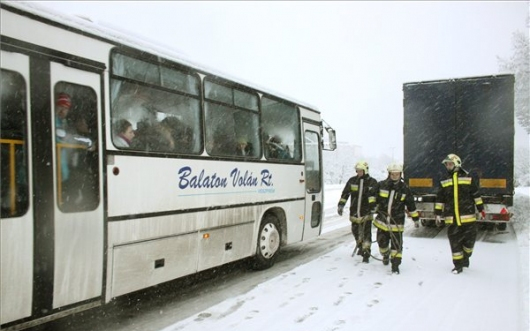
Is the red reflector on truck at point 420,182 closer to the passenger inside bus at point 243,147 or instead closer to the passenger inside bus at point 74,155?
the passenger inside bus at point 243,147

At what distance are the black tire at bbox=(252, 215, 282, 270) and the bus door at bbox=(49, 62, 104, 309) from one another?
129 inches

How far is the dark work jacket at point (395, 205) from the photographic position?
7070mm

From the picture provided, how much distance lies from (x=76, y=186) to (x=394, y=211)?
5.09 metres

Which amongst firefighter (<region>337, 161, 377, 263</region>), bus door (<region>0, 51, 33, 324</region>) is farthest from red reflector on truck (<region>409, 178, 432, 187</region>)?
bus door (<region>0, 51, 33, 324</region>)

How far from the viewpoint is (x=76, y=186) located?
13.2 feet

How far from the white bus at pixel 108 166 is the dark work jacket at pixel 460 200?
3.18 m

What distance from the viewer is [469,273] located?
695 cm

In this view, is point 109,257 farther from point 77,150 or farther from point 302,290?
point 302,290

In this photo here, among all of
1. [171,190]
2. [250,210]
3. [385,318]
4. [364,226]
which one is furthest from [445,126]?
[171,190]

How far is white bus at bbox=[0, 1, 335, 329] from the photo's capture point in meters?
3.57

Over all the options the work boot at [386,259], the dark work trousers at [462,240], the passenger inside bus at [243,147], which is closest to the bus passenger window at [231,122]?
the passenger inside bus at [243,147]

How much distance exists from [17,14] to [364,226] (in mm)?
6270

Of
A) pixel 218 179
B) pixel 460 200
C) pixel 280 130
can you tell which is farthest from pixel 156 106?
pixel 460 200

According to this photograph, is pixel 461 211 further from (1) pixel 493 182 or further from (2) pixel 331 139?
(1) pixel 493 182
